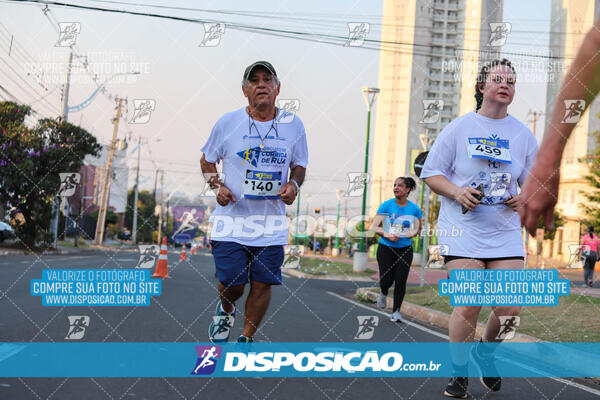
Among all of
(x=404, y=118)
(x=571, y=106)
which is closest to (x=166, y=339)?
(x=571, y=106)

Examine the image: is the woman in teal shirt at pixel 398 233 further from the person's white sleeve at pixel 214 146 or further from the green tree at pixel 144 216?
the green tree at pixel 144 216

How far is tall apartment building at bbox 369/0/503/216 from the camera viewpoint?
351 feet

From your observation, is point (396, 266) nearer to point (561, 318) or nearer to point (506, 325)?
point (561, 318)

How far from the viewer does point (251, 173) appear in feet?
14.4

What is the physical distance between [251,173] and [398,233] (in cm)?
421

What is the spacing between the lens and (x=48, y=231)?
27.0 meters

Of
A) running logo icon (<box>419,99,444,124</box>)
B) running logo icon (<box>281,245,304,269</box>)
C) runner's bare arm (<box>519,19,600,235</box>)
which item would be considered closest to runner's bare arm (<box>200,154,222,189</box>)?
runner's bare arm (<box>519,19,600,235</box>)

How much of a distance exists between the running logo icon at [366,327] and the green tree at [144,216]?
6232 cm

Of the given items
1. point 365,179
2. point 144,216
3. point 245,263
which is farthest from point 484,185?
point 144,216

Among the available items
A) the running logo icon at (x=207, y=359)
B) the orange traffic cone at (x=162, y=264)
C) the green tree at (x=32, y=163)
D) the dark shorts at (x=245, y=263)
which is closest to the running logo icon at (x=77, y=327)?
the running logo icon at (x=207, y=359)

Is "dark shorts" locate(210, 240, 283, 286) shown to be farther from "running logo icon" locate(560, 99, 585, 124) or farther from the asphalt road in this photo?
"running logo icon" locate(560, 99, 585, 124)

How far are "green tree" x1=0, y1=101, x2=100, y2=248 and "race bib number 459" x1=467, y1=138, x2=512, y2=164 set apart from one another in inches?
889

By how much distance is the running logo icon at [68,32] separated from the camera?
9961 millimetres

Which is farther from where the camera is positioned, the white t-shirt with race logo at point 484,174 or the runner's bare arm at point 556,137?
the white t-shirt with race logo at point 484,174
